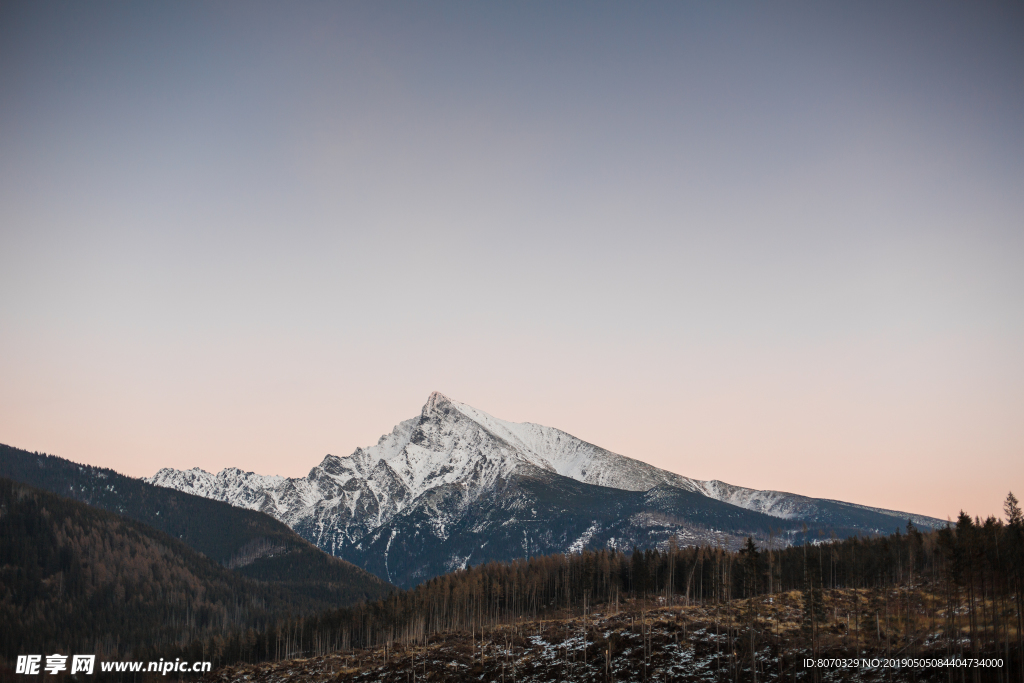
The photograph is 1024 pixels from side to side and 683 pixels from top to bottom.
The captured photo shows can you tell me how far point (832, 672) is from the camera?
82.6 metres

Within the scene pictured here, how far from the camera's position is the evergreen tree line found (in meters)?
126

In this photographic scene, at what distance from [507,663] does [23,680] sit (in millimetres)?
152844

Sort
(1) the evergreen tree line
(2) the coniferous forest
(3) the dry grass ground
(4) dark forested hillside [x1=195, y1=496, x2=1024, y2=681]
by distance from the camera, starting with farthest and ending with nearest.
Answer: (1) the evergreen tree line, (4) dark forested hillside [x1=195, y1=496, x2=1024, y2=681], (2) the coniferous forest, (3) the dry grass ground

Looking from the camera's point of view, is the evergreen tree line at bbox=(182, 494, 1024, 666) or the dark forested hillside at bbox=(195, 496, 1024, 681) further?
the evergreen tree line at bbox=(182, 494, 1024, 666)

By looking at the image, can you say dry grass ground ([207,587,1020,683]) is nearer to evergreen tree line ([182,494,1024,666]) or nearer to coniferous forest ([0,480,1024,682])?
coniferous forest ([0,480,1024,682])

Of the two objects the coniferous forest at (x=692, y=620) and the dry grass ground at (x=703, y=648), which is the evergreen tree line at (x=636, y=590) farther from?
the dry grass ground at (x=703, y=648)

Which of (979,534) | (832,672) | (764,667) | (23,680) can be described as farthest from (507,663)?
(23,680)

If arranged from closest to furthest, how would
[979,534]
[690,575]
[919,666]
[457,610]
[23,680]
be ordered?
[919,666] < [979,534] < [690,575] < [457,610] < [23,680]

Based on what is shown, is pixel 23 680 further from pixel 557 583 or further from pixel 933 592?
pixel 933 592

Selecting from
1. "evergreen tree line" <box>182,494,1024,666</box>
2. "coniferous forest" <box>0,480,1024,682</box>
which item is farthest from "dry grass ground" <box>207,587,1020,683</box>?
"evergreen tree line" <box>182,494,1024,666</box>

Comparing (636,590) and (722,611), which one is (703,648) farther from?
(636,590)

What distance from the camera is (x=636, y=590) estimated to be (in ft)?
565

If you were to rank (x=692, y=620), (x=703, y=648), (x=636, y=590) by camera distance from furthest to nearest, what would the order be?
(x=636, y=590), (x=692, y=620), (x=703, y=648)

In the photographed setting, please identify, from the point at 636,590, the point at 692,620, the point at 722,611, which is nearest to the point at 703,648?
the point at 692,620
